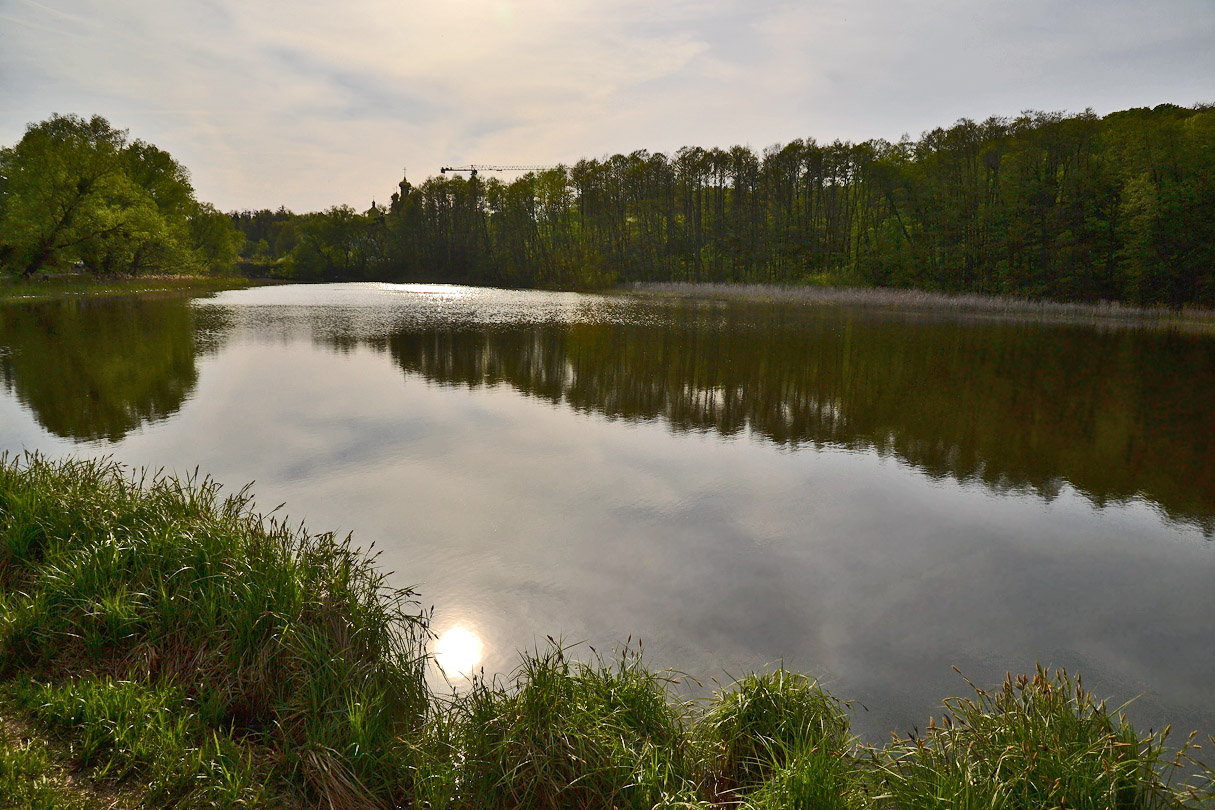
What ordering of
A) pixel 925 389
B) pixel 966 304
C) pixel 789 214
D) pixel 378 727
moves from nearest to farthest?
pixel 378 727
pixel 925 389
pixel 966 304
pixel 789 214

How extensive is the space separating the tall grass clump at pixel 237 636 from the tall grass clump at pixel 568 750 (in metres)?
0.39

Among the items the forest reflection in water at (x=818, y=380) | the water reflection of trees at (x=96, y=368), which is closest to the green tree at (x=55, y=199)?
the forest reflection in water at (x=818, y=380)

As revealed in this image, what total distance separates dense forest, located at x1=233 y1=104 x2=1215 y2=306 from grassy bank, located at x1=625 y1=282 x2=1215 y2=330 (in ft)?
9.44

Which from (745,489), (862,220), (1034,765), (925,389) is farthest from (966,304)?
(1034,765)

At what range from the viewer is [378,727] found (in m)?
3.43

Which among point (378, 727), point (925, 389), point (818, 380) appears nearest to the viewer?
point (378, 727)

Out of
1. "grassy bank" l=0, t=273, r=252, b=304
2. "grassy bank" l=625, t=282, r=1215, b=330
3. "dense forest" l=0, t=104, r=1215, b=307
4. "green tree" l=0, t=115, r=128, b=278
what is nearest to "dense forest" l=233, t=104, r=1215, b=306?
"dense forest" l=0, t=104, r=1215, b=307

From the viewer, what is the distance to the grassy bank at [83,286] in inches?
1412

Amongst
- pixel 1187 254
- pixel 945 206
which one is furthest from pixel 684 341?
pixel 945 206

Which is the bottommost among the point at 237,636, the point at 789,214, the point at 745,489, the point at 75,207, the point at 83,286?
the point at 745,489

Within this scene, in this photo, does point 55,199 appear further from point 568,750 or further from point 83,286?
point 568,750

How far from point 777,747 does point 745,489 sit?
479 centimetres

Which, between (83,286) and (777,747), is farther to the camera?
(83,286)

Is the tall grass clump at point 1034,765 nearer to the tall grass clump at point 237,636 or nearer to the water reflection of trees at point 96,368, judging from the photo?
the tall grass clump at point 237,636
